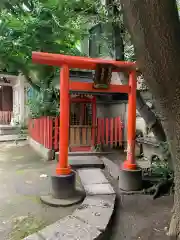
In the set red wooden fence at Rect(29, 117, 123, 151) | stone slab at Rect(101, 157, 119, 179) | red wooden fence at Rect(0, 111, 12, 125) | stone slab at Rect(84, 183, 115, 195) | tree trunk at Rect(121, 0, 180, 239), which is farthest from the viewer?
red wooden fence at Rect(0, 111, 12, 125)

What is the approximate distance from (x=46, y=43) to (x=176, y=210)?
5.66 m

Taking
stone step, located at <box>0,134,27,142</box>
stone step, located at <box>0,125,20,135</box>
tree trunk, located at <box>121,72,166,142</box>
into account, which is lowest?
stone step, located at <box>0,134,27,142</box>

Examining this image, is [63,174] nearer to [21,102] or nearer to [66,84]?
[66,84]

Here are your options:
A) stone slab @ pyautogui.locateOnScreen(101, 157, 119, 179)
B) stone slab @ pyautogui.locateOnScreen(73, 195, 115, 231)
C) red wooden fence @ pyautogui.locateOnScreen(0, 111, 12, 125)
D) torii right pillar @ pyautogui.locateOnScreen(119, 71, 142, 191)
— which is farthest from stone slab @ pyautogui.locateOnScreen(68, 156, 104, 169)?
red wooden fence @ pyautogui.locateOnScreen(0, 111, 12, 125)

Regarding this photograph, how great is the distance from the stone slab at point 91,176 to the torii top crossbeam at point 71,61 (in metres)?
2.78

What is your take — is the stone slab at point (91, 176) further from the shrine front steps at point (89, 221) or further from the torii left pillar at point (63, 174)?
the torii left pillar at point (63, 174)

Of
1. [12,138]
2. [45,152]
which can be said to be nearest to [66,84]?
[45,152]

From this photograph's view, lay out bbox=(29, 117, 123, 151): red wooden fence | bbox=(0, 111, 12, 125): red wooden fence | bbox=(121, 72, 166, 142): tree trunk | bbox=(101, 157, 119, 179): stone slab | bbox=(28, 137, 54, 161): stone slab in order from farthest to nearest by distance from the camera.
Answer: bbox=(0, 111, 12, 125): red wooden fence
bbox=(29, 117, 123, 151): red wooden fence
bbox=(28, 137, 54, 161): stone slab
bbox=(101, 157, 119, 179): stone slab
bbox=(121, 72, 166, 142): tree trunk

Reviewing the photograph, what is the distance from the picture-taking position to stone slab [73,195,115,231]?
348 cm

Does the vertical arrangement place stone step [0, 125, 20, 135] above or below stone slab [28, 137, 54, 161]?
above

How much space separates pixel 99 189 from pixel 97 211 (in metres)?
1.13

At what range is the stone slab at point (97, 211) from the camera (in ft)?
11.4

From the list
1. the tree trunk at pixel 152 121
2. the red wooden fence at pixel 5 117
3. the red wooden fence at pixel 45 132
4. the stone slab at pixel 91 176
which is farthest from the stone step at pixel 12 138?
the tree trunk at pixel 152 121

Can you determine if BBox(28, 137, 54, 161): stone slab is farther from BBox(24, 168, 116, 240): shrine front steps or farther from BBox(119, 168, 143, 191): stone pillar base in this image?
BBox(119, 168, 143, 191): stone pillar base
